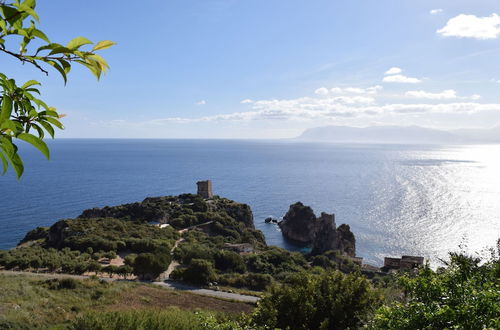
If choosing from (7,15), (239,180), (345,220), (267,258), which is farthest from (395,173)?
(7,15)

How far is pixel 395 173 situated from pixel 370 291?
465ft

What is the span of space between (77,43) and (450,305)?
696 centimetres

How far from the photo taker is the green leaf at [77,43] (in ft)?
5.60

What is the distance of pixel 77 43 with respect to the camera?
1720mm

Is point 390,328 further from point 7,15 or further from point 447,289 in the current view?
point 7,15

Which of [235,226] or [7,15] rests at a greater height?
[7,15]

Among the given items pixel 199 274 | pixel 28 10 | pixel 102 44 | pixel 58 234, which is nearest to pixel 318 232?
pixel 199 274

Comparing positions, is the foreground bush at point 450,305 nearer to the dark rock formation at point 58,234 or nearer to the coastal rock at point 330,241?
the dark rock formation at point 58,234

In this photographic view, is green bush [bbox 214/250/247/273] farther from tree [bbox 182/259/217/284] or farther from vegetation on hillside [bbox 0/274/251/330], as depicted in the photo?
vegetation on hillside [bbox 0/274/251/330]

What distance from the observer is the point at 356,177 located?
132m

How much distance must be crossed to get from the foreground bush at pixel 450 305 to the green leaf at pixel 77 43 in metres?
5.65

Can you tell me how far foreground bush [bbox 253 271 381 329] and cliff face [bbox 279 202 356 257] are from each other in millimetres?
44724

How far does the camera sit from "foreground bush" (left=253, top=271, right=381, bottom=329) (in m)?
10.1

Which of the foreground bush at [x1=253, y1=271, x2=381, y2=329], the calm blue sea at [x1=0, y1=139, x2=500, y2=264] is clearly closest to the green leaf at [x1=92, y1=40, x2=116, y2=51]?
the foreground bush at [x1=253, y1=271, x2=381, y2=329]
